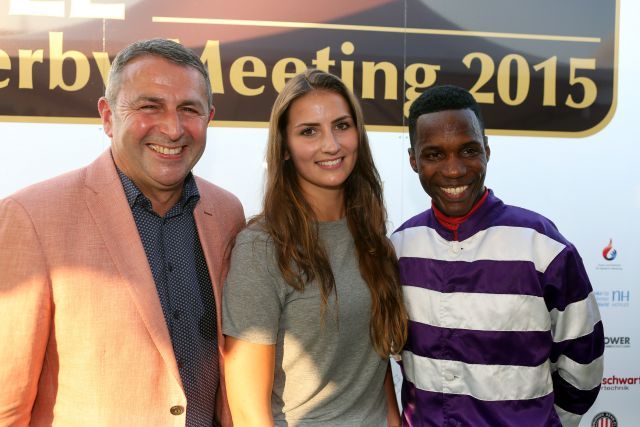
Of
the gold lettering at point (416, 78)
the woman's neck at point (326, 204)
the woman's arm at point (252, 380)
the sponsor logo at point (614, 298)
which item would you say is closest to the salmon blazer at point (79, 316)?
the woman's arm at point (252, 380)

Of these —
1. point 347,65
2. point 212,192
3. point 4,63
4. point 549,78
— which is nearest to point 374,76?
point 347,65

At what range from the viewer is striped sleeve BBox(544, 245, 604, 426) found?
197cm

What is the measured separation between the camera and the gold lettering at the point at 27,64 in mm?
2881

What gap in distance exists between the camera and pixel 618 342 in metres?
3.25

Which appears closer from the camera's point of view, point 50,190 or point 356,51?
point 50,190

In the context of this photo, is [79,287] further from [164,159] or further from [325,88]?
[325,88]

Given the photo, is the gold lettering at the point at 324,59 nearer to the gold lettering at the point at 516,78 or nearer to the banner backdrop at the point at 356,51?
the banner backdrop at the point at 356,51

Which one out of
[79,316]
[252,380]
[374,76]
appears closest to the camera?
[79,316]

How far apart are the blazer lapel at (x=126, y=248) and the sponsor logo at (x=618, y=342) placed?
7.97 feet

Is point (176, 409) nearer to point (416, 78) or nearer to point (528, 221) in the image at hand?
point (528, 221)

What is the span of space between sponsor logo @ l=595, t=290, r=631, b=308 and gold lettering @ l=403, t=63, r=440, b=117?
4.70 feet

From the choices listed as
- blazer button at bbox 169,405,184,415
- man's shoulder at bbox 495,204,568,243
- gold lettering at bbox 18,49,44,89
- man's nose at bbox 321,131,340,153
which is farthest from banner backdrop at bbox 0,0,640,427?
blazer button at bbox 169,405,184,415

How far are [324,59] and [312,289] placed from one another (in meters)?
1.48

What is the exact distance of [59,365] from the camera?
1799mm
